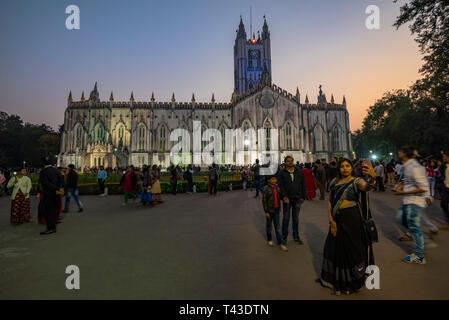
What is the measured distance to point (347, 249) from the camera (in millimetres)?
2898

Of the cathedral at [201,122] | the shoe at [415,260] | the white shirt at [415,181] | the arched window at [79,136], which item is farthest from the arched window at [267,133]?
the shoe at [415,260]

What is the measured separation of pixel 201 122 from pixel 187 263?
39669 mm

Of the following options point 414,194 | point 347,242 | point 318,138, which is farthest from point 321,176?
point 318,138

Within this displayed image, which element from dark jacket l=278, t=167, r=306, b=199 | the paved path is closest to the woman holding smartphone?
the paved path

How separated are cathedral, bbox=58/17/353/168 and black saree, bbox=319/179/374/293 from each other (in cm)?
3608

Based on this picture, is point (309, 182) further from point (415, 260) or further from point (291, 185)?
point (415, 260)

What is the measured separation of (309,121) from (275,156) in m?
10.6

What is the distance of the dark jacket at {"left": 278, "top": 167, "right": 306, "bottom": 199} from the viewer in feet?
15.9

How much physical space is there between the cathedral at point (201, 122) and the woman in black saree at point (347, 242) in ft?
118

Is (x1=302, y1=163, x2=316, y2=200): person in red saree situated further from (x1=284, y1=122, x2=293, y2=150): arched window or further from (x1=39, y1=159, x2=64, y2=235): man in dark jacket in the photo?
(x1=284, y1=122, x2=293, y2=150): arched window

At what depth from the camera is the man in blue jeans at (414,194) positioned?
3.76 m

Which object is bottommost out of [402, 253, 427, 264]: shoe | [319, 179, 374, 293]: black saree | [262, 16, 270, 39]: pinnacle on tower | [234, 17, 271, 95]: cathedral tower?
[402, 253, 427, 264]: shoe
